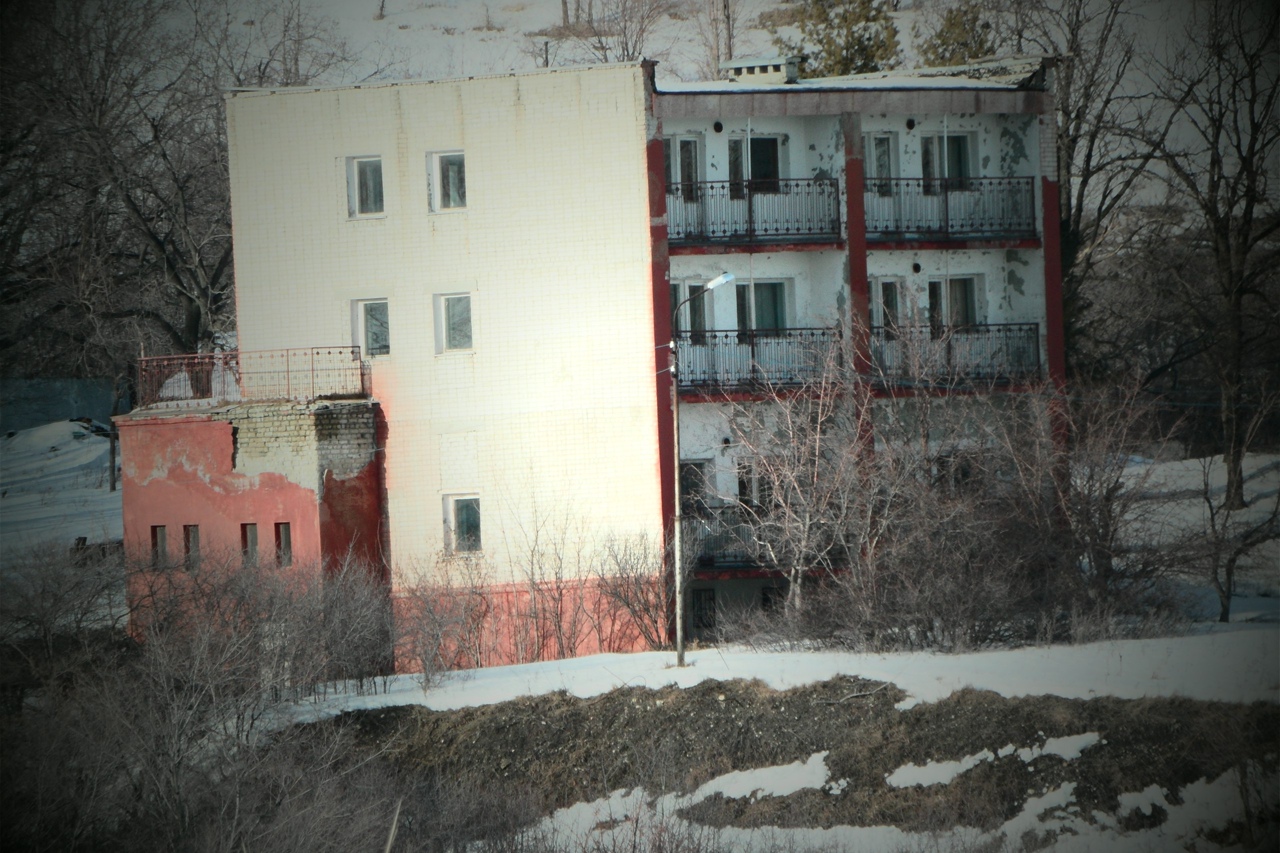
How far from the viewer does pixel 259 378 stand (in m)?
24.1

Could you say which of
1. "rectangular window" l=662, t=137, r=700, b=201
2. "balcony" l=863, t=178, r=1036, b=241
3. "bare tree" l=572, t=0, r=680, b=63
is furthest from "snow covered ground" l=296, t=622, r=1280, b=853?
"bare tree" l=572, t=0, r=680, b=63

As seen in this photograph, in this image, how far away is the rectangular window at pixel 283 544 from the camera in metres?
22.8

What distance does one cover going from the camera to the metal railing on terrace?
939 inches

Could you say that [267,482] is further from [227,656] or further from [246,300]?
[227,656]

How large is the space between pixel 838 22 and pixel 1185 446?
1579cm

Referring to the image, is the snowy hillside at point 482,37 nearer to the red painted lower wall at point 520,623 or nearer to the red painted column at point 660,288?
the red painted column at point 660,288

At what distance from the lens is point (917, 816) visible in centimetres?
1521

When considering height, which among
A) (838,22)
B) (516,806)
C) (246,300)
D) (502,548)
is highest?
(838,22)

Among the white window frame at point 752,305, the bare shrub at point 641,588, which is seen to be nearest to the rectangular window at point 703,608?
the bare shrub at point 641,588

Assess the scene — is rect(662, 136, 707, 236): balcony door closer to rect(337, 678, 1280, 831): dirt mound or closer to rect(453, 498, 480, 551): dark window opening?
rect(453, 498, 480, 551): dark window opening

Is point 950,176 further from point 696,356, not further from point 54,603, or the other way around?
point 54,603

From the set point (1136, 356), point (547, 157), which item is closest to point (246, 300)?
point (547, 157)

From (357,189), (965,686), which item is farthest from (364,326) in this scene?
(965,686)

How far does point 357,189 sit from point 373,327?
9.02 feet
